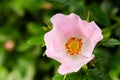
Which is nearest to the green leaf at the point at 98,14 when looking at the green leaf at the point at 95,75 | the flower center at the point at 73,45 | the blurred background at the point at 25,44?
the flower center at the point at 73,45

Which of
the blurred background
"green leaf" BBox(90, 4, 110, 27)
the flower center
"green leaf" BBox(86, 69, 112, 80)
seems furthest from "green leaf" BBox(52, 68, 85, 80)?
the blurred background

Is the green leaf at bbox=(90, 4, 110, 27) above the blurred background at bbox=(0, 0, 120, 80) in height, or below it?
above

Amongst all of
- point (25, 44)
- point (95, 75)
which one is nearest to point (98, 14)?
point (95, 75)

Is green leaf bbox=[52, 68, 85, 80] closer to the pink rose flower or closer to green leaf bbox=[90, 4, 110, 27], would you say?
the pink rose flower

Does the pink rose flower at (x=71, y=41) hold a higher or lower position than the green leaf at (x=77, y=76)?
higher

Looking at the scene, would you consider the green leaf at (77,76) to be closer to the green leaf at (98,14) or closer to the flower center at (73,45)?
the flower center at (73,45)

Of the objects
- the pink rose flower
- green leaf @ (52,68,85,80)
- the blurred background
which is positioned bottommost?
the blurred background

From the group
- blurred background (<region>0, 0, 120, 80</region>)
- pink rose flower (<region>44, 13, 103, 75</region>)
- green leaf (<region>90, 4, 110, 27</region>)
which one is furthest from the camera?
blurred background (<region>0, 0, 120, 80</region>)

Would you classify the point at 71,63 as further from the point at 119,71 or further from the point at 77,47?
the point at 119,71

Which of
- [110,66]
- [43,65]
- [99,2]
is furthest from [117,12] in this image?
[43,65]
